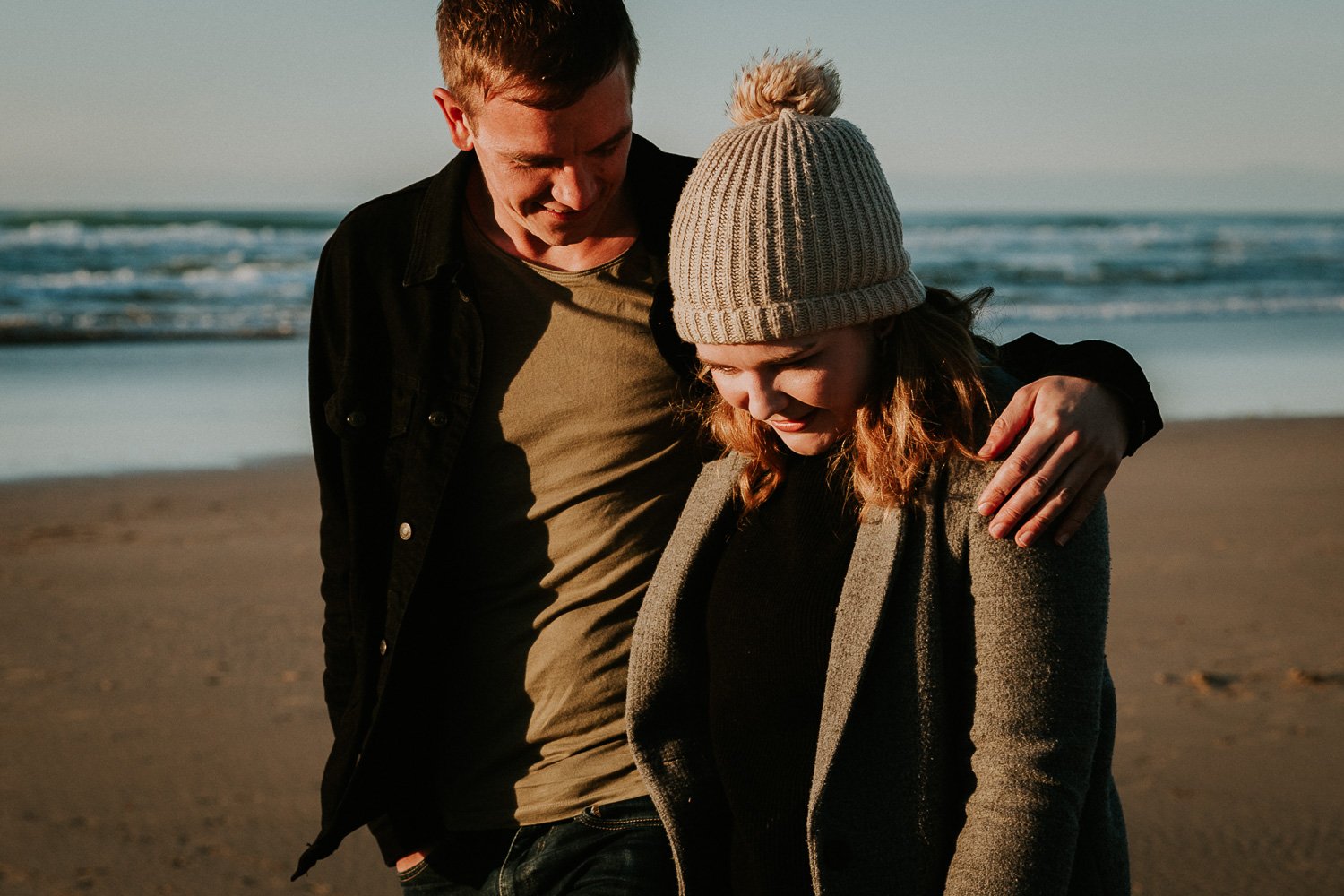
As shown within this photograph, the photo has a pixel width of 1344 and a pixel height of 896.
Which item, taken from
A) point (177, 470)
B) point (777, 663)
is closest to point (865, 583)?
point (777, 663)

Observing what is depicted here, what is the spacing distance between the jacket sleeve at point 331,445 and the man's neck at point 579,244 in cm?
32

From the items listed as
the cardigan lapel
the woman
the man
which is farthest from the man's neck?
the cardigan lapel

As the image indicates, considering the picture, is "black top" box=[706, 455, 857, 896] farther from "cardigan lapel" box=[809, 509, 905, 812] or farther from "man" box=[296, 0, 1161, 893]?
"man" box=[296, 0, 1161, 893]

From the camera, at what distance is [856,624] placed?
75.9 inches

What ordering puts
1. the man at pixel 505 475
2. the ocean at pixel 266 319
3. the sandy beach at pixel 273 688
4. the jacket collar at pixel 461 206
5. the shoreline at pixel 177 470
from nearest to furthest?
the man at pixel 505 475, the jacket collar at pixel 461 206, the sandy beach at pixel 273 688, the shoreline at pixel 177 470, the ocean at pixel 266 319

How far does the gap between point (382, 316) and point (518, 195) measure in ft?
1.33

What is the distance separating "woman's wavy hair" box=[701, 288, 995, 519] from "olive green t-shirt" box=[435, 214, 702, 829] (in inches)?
16.0

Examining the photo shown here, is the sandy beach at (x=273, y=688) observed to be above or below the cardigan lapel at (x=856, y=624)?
below

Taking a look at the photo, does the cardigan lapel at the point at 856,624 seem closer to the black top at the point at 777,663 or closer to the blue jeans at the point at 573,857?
the black top at the point at 777,663

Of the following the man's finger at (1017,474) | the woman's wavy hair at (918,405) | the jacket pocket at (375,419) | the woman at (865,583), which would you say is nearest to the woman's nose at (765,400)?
the woman at (865,583)

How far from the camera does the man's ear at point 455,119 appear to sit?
2508 millimetres

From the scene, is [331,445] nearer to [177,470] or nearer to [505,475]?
[505,475]

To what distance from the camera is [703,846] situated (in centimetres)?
228

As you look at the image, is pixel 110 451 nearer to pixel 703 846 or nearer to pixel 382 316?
pixel 382 316
